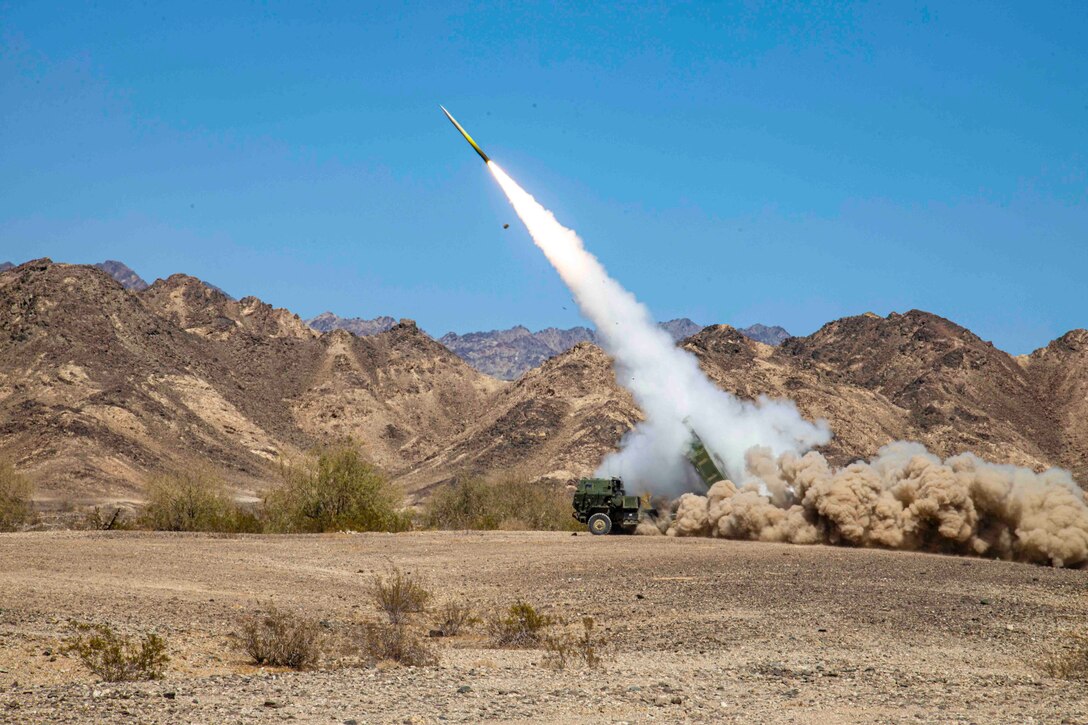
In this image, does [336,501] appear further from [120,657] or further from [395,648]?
[120,657]

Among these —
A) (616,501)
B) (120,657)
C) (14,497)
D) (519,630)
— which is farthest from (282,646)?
(14,497)

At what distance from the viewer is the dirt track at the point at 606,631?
1209 cm

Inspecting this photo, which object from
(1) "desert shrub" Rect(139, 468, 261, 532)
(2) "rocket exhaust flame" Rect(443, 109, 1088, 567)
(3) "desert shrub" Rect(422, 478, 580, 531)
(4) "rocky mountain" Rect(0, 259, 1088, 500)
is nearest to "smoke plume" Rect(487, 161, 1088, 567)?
(2) "rocket exhaust flame" Rect(443, 109, 1088, 567)

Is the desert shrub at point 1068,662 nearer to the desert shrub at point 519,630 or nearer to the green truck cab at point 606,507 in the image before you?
the desert shrub at point 519,630

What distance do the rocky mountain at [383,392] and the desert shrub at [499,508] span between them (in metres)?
14.4

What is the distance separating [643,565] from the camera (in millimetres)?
26891

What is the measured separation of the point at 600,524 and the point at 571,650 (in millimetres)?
22104

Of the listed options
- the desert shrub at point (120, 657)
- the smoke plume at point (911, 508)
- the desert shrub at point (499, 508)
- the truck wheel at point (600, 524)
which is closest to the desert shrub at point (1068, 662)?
the desert shrub at point (120, 657)

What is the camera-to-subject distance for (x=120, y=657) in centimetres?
1333

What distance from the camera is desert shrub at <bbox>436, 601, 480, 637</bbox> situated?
17953 mm

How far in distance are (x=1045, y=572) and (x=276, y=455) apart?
66884mm

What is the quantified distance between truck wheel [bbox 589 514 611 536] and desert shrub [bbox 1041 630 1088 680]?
71.0 feet

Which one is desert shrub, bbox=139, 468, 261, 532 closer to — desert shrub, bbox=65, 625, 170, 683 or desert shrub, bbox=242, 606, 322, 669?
desert shrub, bbox=242, 606, 322, 669

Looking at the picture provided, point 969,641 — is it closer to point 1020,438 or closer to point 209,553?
point 209,553
